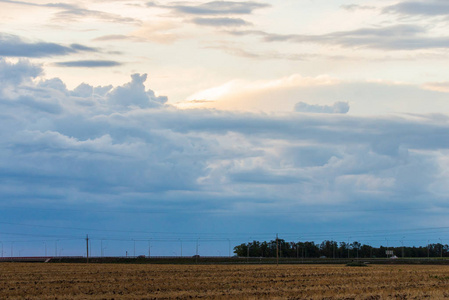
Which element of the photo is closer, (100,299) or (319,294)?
(100,299)

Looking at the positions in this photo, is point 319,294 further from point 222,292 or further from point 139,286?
point 139,286

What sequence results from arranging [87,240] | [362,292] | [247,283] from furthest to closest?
[87,240]
[247,283]
[362,292]

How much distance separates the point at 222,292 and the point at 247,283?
38.3 feet

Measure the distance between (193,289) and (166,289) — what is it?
240 cm

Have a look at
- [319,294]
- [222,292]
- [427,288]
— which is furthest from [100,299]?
[427,288]

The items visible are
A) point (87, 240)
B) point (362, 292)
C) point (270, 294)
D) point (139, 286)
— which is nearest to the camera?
point (270, 294)

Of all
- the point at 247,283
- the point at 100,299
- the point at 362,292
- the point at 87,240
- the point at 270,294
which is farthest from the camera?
the point at 87,240

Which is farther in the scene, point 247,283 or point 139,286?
point 247,283

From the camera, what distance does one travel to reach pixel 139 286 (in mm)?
57312

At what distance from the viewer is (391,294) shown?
51.5 meters

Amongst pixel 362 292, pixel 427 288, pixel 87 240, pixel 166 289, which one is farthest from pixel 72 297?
pixel 87 240

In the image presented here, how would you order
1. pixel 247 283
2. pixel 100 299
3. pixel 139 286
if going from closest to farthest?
pixel 100 299 < pixel 139 286 < pixel 247 283

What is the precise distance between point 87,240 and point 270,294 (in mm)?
151848

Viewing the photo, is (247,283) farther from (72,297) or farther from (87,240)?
(87,240)
